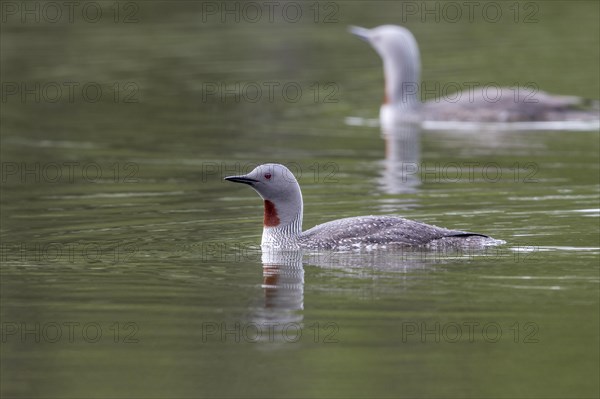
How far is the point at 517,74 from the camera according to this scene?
2267cm

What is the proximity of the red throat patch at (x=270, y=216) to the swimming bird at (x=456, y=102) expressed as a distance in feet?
25.3

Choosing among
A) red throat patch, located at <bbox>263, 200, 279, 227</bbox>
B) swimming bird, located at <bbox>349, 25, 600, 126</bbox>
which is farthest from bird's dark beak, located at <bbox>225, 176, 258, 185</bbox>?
swimming bird, located at <bbox>349, 25, 600, 126</bbox>

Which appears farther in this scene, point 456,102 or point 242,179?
point 456,102

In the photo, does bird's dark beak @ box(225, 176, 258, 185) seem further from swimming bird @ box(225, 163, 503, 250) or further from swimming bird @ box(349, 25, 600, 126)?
swimming bird @ box(349, 25, 600, 126)

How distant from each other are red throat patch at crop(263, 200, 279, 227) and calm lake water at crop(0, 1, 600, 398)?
26cm

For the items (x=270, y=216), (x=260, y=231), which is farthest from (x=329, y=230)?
(x=260, y=231)

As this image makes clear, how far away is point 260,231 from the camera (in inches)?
466

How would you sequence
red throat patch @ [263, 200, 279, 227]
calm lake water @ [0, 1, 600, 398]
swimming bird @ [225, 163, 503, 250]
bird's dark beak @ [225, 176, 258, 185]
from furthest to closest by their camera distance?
red throat patch @ [263, 200, 279, 227] → bird's dark beak @ [225, 176, 258, 185] → swimming bird @ [225, 163, 503, 250] → calm lake water @ [0, 1, 600, 398]

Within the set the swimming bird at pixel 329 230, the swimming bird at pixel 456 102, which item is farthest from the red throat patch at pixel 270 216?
the swimming bird at pixel 456 102

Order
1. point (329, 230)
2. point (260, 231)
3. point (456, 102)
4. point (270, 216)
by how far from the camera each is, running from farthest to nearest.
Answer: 1. point (456, 102)
2. point (260, 231)
3. point (270, 216)
4. point (329, 230)

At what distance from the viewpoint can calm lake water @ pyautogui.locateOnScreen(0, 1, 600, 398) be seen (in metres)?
8.02

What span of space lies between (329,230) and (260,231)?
4.18 ft

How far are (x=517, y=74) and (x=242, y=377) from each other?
1556 cm

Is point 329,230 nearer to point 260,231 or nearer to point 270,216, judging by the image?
point 270,216
